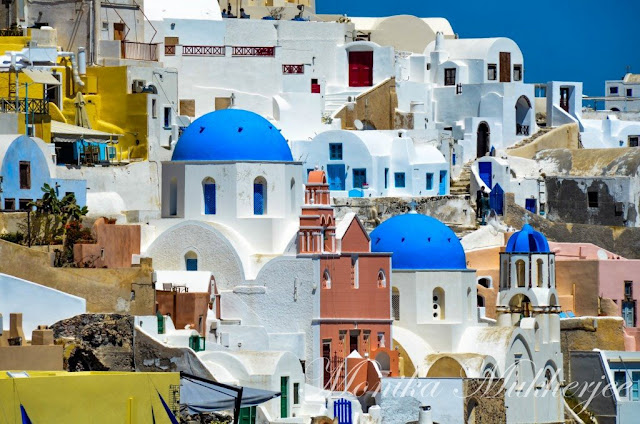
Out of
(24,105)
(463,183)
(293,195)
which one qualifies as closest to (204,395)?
(293,195)

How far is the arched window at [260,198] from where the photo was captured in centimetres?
6388

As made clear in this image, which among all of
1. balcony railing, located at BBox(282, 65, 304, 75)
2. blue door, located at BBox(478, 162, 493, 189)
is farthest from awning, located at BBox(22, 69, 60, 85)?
blue door, located at BBox(478, 162, 493, 189)

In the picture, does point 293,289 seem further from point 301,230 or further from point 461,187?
point 461,187

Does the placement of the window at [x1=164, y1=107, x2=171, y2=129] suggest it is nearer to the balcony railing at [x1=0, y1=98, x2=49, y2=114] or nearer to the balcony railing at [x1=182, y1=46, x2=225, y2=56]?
the balcony railing at [x1=182, y1=46, x2=225, y2=56]

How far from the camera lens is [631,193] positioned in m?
80.6

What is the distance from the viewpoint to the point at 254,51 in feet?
255

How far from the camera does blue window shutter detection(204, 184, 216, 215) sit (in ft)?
209

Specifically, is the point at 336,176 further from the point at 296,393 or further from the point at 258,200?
the point at 296,393

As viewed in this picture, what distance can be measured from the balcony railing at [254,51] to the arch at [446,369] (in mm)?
17286

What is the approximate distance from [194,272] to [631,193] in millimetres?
24055

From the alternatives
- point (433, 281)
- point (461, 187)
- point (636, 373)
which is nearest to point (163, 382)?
point (433, 281)

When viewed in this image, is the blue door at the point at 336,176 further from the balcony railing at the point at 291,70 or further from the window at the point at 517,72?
the window at the point at 517,72

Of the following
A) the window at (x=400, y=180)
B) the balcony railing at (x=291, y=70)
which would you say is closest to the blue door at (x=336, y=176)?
the window at (x=400, y=180)

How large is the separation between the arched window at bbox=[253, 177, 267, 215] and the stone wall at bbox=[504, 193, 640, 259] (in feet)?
52.8
